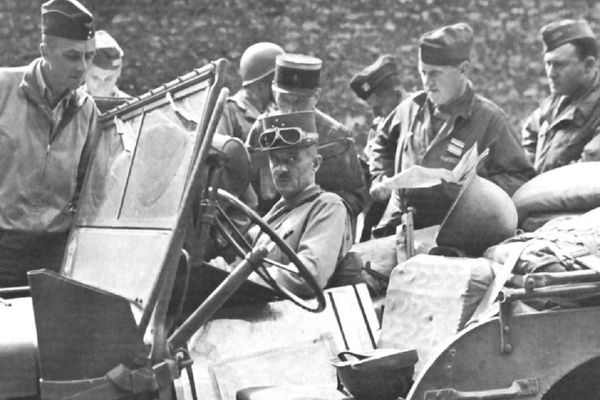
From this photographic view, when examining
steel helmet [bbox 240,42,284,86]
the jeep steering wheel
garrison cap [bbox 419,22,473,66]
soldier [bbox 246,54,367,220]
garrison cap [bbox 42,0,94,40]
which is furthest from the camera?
steel helmet [bbox 240,42,284,86]

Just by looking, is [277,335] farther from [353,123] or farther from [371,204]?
[353,123]

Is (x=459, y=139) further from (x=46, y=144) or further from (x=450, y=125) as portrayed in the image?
(x=46, y=144)

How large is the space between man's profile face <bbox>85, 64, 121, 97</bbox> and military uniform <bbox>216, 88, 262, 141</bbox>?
1262 mm

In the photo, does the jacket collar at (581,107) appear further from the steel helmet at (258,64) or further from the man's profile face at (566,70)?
the steel helmet at (258,64)

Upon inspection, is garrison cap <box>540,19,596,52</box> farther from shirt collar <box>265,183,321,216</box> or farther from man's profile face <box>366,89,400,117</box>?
shirt collar <box>265,183,321,216</box>

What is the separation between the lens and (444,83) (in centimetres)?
720

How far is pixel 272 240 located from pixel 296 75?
2.99 metres

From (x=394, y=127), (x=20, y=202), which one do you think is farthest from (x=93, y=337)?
(x=394, y=127)

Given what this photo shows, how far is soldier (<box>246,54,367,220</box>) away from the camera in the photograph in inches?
296

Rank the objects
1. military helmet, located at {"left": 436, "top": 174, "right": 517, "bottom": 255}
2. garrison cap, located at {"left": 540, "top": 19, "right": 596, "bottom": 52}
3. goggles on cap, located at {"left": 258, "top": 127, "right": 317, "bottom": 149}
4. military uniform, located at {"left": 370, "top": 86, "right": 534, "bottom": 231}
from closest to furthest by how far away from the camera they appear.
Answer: military helmet, located at {"left": 436, "top": 174, "right": 517, "bottom": 255}, goggles on cap, located at {"left": 258, "top": 127, "right": 317, "bottom": 149}, military uniform, located at {"left": 370, "top": 86, "right": 534, "bottom": 231}, garrison cap, located at {"left": 540, "top": 19, "right": 596, "bottom": 52}

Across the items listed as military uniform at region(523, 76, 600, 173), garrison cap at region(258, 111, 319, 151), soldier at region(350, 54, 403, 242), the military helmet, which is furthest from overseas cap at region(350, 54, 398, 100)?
the military helmet

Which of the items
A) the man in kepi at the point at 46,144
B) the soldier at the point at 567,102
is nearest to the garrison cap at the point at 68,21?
the man in kepi at the point at 46,144

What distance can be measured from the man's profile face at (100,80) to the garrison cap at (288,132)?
3.70m

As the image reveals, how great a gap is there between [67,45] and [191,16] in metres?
12.3
